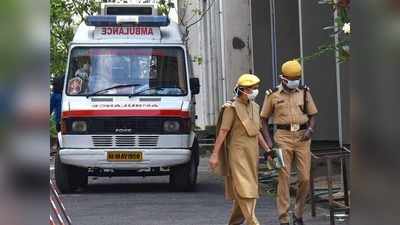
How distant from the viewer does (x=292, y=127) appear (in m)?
9.37

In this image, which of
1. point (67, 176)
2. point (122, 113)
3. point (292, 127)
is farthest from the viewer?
point (67, 176)

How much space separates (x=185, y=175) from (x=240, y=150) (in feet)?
17.7

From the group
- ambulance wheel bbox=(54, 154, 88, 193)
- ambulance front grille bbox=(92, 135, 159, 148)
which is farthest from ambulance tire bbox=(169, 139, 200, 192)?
ambulance wheel bbox=(54, 154, 88, 193)

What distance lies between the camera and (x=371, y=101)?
2.66m

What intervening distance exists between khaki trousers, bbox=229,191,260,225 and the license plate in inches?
188

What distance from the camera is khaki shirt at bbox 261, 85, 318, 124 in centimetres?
938

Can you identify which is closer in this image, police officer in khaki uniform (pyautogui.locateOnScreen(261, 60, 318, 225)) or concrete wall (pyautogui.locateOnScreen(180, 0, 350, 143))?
police officer in khaki uniform (pyautogui.locateOnScreen(261, 60, 318, 225))

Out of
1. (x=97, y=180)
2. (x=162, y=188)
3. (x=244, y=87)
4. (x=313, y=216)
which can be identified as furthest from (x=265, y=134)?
(x=97, y=180)

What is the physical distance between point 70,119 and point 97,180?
3894mm

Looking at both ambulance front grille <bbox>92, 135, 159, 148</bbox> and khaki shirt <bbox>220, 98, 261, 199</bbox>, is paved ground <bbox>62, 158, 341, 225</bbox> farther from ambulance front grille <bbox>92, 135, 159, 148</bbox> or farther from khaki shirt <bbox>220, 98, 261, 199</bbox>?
khaki shirt <bbox>220, 98, 261, 199</bbox>

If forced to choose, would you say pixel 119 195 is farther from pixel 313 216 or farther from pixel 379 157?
pixel 379 157

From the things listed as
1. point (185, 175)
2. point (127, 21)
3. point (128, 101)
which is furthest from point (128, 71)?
point (185, 175)

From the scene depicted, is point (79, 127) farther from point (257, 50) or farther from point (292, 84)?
point (257, 50)

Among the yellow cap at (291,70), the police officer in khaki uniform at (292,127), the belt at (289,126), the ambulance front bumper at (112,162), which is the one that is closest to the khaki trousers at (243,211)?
the police officer in khaki uniform at (292,127)
